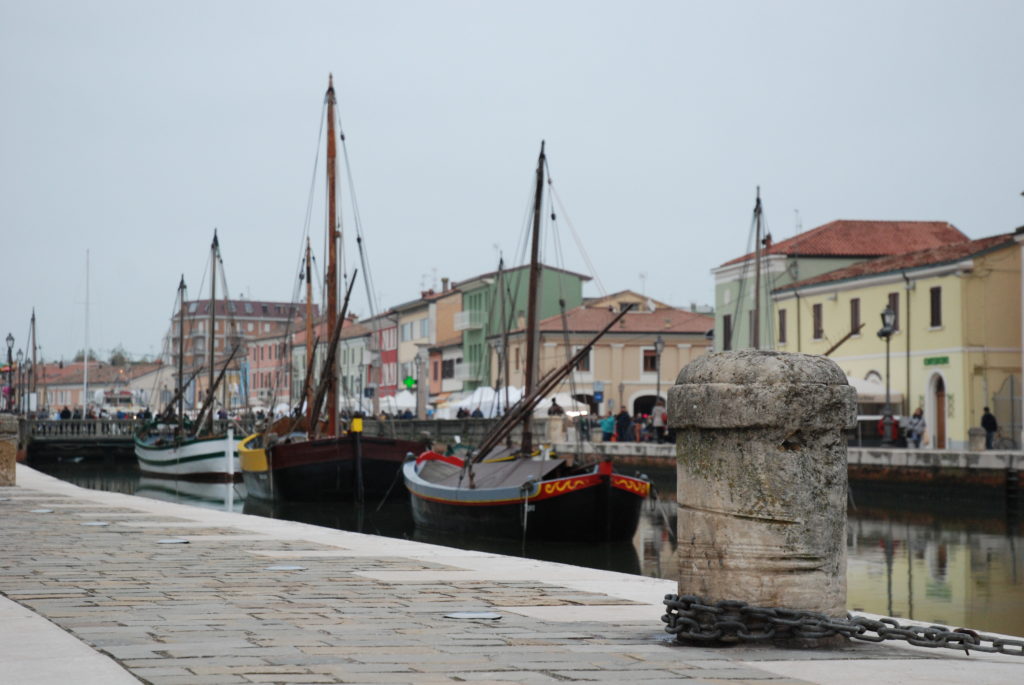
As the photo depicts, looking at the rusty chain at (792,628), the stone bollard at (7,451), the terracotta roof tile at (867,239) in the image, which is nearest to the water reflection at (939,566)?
the rusty chain at (792,628)

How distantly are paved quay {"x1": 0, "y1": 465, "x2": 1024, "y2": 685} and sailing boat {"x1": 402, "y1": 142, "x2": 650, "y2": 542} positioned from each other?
1339cm

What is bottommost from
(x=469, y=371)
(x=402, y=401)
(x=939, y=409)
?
(x=939, y=409)

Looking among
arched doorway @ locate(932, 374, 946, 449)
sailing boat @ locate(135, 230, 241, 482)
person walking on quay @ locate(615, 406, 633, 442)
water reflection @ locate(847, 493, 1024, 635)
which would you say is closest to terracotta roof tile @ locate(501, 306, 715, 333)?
person walking on quay @ locate(615, 406, 633, 442)

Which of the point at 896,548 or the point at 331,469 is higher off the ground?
the point at 331,469

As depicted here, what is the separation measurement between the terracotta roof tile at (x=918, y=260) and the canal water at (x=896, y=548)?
43.7 ft

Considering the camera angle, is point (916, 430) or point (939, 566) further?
point (916, 430)

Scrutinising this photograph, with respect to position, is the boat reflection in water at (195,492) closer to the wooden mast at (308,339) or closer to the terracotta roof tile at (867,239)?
the wooden mast at (308,339)

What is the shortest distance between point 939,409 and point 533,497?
95.0 ft

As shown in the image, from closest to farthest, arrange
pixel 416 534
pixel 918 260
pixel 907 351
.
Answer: pixel 416 534 < pixel 907 351 < pixel 918 260

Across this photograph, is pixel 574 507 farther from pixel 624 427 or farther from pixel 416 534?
pixel 624 427

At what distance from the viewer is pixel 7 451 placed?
2675 centimetres

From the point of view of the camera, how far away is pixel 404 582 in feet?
33.4

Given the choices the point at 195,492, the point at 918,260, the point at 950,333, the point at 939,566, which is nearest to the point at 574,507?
the point at 939,566

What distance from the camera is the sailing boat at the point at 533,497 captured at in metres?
26.5
